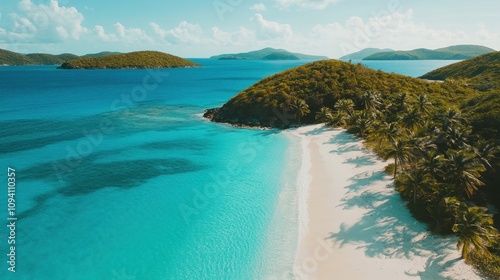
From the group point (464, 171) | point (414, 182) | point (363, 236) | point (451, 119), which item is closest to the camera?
point (363, 236)

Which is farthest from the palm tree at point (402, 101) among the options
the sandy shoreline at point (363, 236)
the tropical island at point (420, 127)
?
the sandy shoreline at point (363, 236)

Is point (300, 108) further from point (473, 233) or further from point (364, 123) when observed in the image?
point (473, 233)

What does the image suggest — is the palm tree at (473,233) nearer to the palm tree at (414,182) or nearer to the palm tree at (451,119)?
the palm tree at (414,182)

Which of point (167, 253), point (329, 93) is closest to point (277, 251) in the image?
point (167, 253)

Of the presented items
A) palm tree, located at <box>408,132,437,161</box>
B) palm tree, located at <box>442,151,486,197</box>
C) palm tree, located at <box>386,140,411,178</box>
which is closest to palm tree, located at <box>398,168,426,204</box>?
palm tree, located at <box>442,151,486,197</box>

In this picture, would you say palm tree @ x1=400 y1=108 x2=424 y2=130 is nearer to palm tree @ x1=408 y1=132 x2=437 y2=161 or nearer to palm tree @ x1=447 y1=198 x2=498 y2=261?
palm tree @ x1=408 y1=132 x2=437 y2=161

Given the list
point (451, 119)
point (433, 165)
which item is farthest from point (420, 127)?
point (433, 165)
